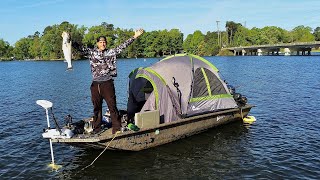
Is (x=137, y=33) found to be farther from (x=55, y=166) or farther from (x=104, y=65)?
(x=55, y=166)

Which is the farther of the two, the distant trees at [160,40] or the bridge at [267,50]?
the distant trees at [160,40]

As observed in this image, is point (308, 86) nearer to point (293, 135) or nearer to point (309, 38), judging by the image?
point (293, 135)

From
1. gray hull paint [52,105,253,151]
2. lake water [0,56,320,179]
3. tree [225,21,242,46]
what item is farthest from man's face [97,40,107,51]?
tree [225,21,242,46]

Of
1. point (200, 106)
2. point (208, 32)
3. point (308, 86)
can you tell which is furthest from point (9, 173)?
point (208, 32)

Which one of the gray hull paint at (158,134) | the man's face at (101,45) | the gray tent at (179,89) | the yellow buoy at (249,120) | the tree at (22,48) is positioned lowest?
the yellow buoy at (249,120)

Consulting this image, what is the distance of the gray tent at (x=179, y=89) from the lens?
1418cm

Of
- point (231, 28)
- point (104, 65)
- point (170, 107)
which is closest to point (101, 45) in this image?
point (104, 65)

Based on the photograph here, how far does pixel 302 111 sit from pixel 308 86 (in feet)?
45.3

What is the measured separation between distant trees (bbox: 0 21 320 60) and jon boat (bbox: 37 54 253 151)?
134674 millimetres

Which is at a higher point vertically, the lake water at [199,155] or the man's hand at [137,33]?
the man's hand at [137,33]

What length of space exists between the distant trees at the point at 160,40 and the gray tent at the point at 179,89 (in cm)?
13463

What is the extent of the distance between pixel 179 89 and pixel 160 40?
520 feet

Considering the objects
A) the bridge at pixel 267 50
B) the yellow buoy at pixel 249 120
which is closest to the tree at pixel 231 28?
the bridge at pixel 267 50

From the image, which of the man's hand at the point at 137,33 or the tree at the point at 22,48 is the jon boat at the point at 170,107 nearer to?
the man's hand at the point at 137,33
